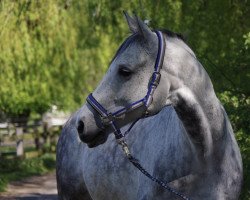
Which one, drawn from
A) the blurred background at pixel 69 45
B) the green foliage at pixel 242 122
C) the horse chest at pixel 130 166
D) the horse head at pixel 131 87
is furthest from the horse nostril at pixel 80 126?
the blurred background at pixel 69 45

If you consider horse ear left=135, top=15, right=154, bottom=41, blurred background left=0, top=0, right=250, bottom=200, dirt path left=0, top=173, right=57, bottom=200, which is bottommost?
dirt path left=0, top=173, right=57, bottom=200

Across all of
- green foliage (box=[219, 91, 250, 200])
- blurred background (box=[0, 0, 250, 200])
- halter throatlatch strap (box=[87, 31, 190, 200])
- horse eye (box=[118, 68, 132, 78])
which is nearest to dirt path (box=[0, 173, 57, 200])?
blurred background (box=[0, 0, 250, 200])

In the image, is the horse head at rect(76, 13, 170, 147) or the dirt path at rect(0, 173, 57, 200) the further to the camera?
the dirt path at rect(0, 173, 57, 200)

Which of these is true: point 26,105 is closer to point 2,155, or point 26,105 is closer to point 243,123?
point 2,155

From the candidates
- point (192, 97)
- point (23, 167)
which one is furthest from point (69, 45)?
point (192, 97)

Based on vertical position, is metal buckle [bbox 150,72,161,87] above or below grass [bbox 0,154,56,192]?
above

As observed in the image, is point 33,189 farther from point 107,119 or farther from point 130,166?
point 107,119

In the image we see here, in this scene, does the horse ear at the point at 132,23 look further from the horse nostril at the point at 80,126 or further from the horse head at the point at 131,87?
the horse nostril at the point at 80,126

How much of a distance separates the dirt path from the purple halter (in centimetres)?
885

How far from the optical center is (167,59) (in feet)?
13.0

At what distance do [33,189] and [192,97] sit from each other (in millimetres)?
10795

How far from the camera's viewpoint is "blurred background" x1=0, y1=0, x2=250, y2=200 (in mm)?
9250

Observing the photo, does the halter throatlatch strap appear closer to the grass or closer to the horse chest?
the horse chest

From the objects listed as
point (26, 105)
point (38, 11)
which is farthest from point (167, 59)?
point (26, 105)
